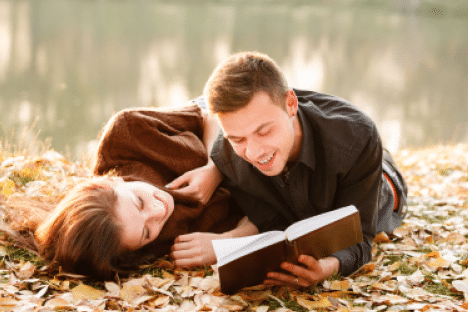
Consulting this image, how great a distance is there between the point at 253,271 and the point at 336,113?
3.71ft

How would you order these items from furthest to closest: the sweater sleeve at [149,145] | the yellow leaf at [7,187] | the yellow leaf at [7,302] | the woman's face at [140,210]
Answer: the yellow leaf at [7,187] < the sweater sleeve at [149,145] < the woman's face at [140,210] < the yellow leaf at [7,302]

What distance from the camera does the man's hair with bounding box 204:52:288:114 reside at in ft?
8.09

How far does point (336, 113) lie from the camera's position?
2.91m

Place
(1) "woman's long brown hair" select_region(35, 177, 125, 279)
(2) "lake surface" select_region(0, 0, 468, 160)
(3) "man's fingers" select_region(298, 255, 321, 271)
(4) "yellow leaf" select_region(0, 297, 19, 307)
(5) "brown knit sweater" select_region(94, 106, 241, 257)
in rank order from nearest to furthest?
(4) "yellow leaf" select_region(0, 297, 19, 307), (3) "man's fingers" select_region(298, 255, 321, 271), (1) "woman's long brown hair" select_region(35, 177, 125, 279), (5) "brown knit sweater" select_region(94, 106, 241, 257), (2) "lake surface" select_region(0, 0, 468, 160)

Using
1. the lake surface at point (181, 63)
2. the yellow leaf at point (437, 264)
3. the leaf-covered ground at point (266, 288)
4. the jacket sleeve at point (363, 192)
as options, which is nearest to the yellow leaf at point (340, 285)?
the leaf-covered ground at point (266, 288)

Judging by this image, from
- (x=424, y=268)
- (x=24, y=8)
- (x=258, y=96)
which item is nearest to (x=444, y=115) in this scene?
(x=424, y=268)

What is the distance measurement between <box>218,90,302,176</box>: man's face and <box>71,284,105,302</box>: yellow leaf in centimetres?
107

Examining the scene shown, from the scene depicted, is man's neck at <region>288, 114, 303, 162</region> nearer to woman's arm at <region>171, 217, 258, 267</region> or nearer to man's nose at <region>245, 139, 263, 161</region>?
man's nose at <region>245, 139, 263, 161</region>

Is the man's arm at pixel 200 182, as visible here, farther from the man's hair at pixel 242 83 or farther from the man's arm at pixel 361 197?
the man's arm at pixel 361 197

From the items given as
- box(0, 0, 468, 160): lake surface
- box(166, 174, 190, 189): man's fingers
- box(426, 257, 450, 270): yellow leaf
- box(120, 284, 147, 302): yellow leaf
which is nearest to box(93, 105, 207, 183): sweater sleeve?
box(166, 174, 190, 189): man's fingers

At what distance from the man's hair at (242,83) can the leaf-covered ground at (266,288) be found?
1.02 m

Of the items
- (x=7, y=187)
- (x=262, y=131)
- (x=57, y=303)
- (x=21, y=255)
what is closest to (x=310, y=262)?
(x=262, y=131)

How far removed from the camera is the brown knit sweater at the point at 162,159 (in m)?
3.15

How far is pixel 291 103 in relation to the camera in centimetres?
267
